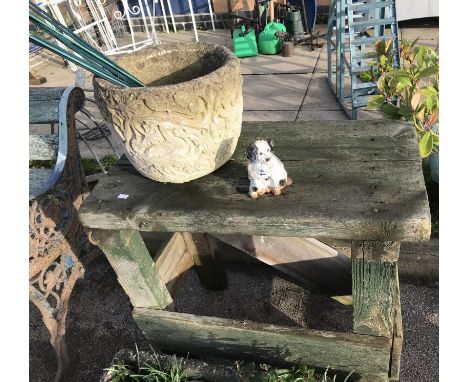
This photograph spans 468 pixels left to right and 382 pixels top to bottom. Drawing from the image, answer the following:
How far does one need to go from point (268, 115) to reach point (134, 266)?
107 inches

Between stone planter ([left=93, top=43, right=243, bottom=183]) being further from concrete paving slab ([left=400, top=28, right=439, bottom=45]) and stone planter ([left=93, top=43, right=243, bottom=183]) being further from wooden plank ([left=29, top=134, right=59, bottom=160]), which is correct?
concrete paving slab ([left=400, top=28, right=439, bottom=45])

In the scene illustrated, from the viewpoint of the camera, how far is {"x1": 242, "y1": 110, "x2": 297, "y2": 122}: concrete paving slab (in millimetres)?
4027

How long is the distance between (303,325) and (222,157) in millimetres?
1303

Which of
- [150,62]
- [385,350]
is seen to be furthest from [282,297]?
[150,62]

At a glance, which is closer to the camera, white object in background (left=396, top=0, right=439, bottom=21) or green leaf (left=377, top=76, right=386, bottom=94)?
green leaf (left=377, top=76, right=386, bottom=94)

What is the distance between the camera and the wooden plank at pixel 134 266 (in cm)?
159

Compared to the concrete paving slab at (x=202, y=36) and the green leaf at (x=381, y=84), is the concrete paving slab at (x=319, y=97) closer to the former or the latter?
the green leaf at (x=381, y=84)

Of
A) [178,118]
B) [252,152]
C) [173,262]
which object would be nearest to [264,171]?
[252,152]

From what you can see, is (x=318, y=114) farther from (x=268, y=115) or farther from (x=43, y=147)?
(x=43, y=147)

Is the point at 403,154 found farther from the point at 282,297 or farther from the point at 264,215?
the point at 282,297

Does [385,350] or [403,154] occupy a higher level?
[403,154]

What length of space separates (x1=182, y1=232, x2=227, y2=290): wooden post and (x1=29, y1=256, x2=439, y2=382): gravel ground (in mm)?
89

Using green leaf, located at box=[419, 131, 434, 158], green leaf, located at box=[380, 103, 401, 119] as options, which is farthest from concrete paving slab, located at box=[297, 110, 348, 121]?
green leaf, located at box=[419, 131, 434, 158]

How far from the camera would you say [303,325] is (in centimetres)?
238
